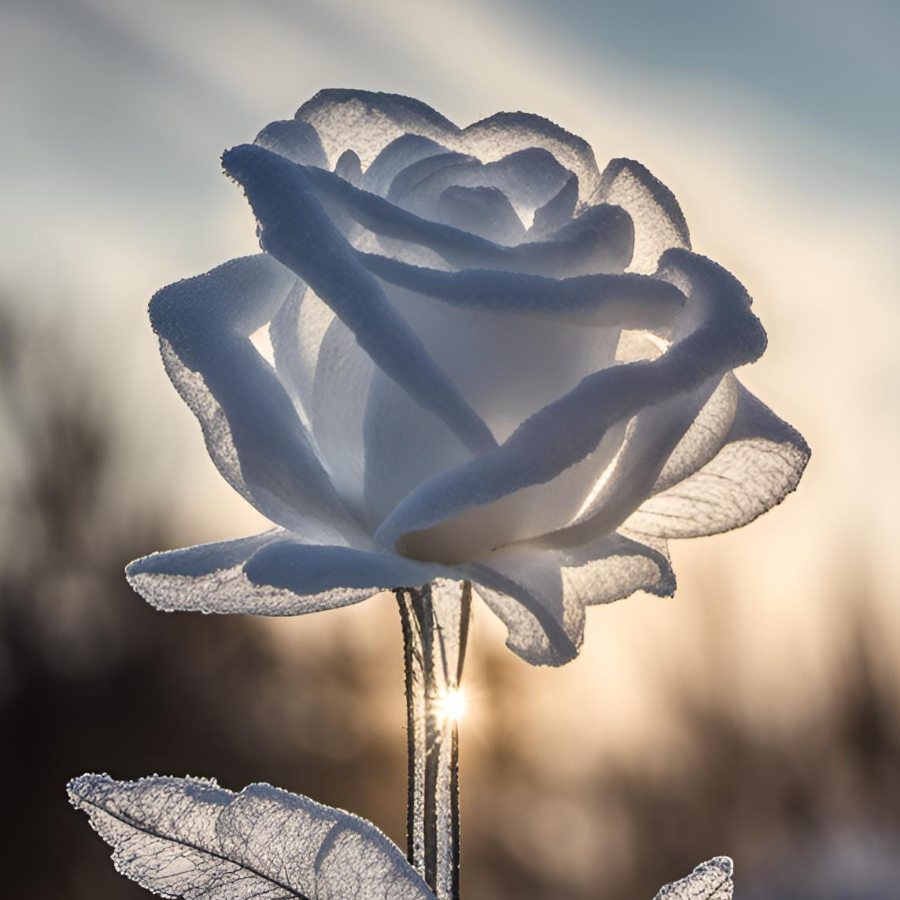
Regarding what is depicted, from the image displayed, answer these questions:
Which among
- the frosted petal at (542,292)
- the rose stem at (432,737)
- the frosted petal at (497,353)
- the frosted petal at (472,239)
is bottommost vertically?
the rose stem at (432,737)

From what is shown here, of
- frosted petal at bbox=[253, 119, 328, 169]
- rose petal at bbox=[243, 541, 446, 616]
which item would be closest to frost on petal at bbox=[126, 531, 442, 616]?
rose petal at bbox=[243, 541, 446, 616]

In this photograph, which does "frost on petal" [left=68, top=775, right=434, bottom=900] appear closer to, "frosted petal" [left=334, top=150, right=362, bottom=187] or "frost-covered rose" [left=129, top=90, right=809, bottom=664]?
"frost-covered rose" [left=129, top=90, right=809, bottom=664]

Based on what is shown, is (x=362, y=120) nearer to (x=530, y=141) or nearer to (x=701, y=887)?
(x=530, y=141)

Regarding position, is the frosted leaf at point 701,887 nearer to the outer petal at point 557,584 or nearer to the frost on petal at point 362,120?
the outer petal at point 557,584

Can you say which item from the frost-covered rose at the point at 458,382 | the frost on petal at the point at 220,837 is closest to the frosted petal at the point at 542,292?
the frost-covered rose at the point at 458,382

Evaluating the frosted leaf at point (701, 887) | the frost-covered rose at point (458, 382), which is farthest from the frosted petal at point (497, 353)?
the frosted leaf at point (701, 887)

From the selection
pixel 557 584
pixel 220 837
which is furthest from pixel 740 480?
pixel 220 837

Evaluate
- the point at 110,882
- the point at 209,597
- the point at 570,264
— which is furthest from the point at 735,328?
the point at 110,882

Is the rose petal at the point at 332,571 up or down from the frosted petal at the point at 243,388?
down
